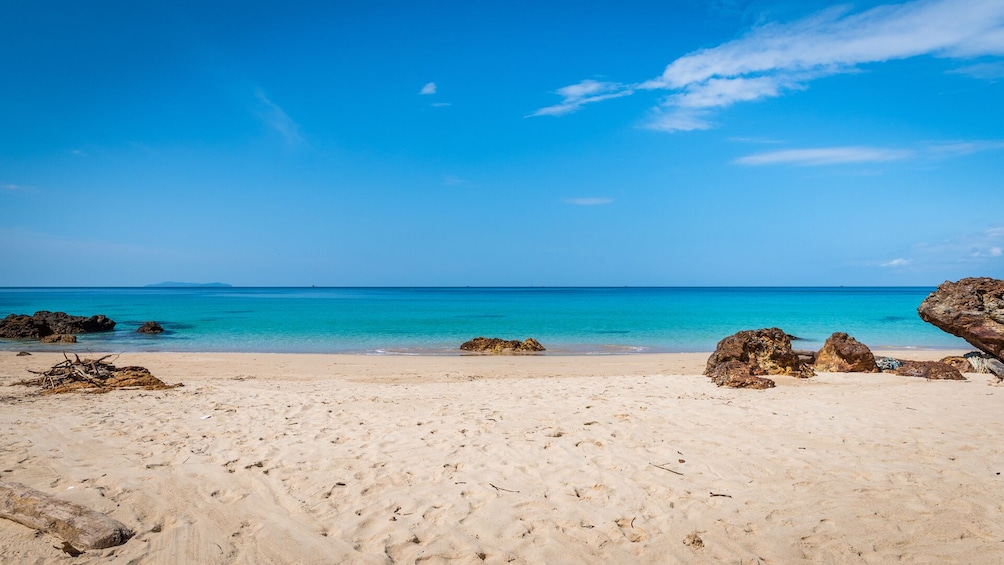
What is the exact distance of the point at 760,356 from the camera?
494 inches

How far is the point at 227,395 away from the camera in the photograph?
10.1 meters

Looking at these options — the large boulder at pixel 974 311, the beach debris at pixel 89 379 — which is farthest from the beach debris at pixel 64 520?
the large boulder at pixel 974 311

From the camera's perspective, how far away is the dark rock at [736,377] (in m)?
10.7

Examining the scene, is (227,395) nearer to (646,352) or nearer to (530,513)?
(530,513)

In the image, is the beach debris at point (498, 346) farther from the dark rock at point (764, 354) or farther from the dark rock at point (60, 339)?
the dark rock at point (60, 339)

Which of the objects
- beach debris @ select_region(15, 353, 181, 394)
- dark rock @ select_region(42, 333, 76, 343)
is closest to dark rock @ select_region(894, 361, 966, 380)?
beach debris @ select_region(15, 353, 181, 394)

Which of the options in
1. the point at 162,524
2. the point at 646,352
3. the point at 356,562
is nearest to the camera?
the point at 356,562

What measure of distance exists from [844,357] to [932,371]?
174 cm

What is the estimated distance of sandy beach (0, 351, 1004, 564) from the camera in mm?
4020

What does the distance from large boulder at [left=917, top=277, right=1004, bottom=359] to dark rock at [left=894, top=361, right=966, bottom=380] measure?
1144 mm

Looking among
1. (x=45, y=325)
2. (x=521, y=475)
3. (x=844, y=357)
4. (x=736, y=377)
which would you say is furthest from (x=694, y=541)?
(x=45, y=325)

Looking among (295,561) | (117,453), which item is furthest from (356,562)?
(117,453)

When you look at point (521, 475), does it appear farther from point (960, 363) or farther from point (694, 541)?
point (960, 363)

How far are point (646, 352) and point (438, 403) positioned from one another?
51.4 ft
